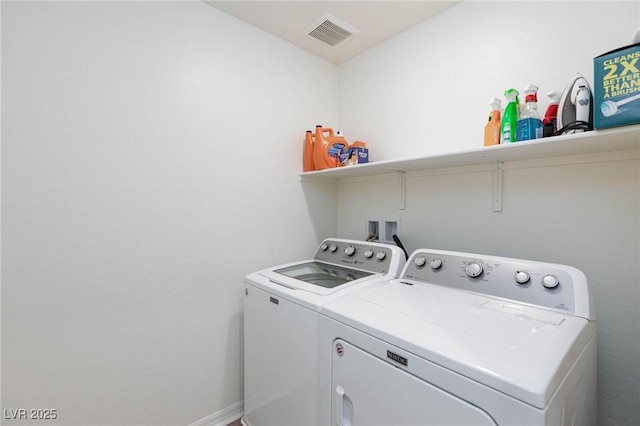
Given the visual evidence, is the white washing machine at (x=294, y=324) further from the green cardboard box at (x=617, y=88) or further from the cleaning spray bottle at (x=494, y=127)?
the green cardboard box at (x=617, y=88)

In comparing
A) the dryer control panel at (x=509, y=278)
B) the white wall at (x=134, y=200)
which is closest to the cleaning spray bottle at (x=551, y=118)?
the dryer control panel at (x=509, y=278)

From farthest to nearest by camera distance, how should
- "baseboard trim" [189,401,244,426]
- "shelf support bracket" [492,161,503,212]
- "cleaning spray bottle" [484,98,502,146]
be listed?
1. "baseboard trim" [189,401,244,426]
2. "shelf support bracket" [492,161,503,212]
3. "cleaning spray bottle" [484,98,502,146]

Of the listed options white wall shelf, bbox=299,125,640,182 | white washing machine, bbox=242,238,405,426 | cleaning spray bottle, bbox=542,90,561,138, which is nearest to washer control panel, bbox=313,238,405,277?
white washing machine, bbox=242,238,405,426

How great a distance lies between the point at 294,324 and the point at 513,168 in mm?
1419

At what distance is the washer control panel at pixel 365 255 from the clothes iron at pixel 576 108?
956 millimetres

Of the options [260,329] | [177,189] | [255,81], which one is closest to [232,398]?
[260,329]

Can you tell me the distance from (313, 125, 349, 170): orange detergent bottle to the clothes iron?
131 cm

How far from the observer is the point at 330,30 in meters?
2.00

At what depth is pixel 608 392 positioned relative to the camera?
1238 mm

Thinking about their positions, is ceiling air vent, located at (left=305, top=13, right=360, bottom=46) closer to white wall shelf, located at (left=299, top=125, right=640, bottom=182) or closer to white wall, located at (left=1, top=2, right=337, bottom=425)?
white wall, located at (left=1, top=2, right=337, bottom=425)

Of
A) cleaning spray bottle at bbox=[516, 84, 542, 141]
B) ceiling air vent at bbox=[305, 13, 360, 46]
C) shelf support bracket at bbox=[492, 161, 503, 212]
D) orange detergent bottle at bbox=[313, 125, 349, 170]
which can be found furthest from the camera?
orange detergent bottle at bbox=[313, 125, 349, 170]

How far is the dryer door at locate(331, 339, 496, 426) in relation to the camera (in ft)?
2.49

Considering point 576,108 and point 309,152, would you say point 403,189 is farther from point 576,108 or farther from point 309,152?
point 576,108

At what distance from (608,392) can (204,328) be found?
82.2 inches
